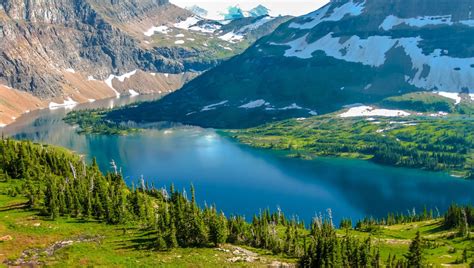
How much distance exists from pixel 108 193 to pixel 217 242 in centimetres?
3198

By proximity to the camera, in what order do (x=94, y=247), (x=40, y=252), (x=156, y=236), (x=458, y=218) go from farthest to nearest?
(x=458, y=218) → (x=156, y=236) → (x=94, y=247) → (x=40, y=252)

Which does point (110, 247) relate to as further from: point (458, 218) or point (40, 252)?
point (458, 218)

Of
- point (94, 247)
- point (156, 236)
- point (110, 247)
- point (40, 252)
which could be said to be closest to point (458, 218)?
point (156, 236)

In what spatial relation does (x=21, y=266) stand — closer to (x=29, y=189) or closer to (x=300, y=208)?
(x=29, y=189)

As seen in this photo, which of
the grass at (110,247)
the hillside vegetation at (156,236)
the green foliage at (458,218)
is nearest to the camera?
the grass at (110,247)

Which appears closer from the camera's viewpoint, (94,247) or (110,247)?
(94,247)

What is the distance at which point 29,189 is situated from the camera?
117500 mm

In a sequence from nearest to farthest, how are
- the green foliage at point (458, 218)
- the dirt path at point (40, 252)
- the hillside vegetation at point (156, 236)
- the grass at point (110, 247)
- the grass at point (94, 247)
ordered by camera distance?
the dirt path at point (40, 252)
the grass at point (94, 247)
the grass at point (110, 247)
the hillside vegetation at point (156, 236)
the green foliage at point (458, 218)

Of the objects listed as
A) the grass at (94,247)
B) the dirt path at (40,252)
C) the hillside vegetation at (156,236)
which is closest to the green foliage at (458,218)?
the hillside vegetation at (156,236)

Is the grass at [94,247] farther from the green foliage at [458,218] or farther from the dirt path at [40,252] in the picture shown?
the green foliage at [458,218]

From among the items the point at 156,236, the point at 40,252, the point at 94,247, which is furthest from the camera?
the point at 156,236

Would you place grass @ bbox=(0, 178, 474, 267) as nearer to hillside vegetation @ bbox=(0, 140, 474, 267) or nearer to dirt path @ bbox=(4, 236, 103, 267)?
hillside vegetation @ bbox=(0, 140, 474, 267)

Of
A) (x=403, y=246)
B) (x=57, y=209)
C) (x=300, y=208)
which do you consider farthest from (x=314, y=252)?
(x=300, y=208)

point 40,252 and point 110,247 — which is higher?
point 40,252
